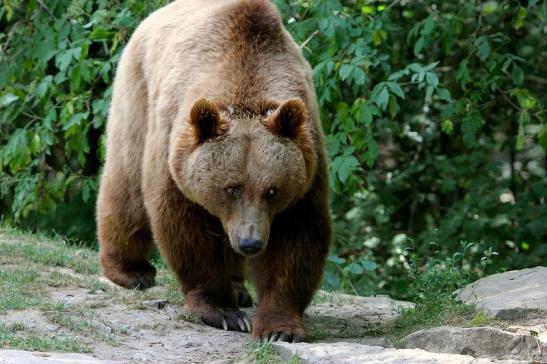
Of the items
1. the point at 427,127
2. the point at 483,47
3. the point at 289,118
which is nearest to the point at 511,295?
the point at 289,118

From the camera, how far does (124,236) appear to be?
24.9 feet

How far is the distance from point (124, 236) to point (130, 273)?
0.28m

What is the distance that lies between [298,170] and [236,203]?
16.1 inches

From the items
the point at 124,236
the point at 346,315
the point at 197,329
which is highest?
the point at 197,329

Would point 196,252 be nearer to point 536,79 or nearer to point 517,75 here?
point 517,75

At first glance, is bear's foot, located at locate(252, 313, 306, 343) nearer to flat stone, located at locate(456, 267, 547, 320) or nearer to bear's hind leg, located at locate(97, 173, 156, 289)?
flat stone, located at locate(456, 267, 547, 320)

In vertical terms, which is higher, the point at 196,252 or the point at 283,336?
the point at 196,252

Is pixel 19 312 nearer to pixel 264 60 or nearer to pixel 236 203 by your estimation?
pixel 236 203

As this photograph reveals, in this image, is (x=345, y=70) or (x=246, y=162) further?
(x=345, y=70)

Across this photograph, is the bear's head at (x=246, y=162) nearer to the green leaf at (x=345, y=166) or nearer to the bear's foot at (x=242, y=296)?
the bear's foot at (x=242, y=296)

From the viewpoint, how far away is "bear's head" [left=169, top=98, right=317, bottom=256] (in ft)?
18.7

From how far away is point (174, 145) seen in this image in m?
6.01

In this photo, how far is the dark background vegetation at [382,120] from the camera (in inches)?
336

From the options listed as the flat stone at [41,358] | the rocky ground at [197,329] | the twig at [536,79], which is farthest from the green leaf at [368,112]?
the twig at [536,79]
